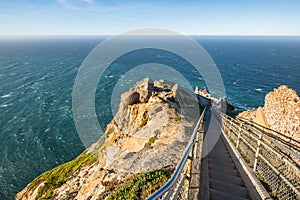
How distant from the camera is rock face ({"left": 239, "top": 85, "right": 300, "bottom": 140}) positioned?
12219 mm

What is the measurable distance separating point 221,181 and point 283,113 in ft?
33.0

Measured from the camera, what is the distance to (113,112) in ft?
159

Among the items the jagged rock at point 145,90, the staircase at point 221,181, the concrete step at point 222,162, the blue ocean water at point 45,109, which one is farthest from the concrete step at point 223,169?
the blue ocean water at point 45,109

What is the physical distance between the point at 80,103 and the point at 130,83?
792 inches

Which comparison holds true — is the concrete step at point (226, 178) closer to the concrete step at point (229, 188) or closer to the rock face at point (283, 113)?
the concrete step at point (229, 188)

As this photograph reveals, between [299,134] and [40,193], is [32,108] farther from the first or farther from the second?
[299,134]

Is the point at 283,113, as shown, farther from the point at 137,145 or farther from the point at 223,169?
the point at 137,145

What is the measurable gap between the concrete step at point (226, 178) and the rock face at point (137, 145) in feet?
8.84

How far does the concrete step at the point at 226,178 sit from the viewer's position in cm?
669

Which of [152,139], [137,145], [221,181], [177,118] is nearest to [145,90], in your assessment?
[177,118]

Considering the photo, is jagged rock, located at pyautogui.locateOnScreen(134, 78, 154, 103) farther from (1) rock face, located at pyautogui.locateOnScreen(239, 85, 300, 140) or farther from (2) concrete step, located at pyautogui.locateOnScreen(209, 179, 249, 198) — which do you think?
(2) concrete step, located at pyautogui.locateOnScreen(209, 179, 249, 198)

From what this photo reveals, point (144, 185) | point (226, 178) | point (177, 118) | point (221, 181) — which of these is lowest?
point (177, 118)

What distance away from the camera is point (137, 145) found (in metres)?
16.8

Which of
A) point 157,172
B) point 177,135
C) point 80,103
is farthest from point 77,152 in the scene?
point 157,172
